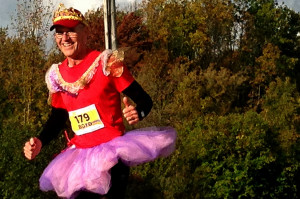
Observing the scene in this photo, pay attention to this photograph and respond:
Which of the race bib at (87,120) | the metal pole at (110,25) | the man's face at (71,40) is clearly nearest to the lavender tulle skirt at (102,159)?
the race bib at (87,120)

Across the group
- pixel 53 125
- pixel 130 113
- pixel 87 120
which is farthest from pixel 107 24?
pixel 130 113

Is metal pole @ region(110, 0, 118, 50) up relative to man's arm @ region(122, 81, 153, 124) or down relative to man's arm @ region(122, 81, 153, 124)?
up

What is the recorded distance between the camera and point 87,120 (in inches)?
163

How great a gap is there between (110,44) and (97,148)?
11134 millimetres

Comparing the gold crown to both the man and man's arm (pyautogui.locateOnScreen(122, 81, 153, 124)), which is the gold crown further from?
man's arm (pyautogui.locateOnScreen(122, 81, 153, 124))

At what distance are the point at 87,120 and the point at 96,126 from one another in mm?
70

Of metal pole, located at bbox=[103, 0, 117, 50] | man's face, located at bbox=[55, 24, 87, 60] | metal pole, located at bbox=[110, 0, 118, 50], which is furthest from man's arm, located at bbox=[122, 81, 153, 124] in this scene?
metal pole, located at bbox=[103, 0, 117, 50]

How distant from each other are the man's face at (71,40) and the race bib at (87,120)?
15.0 inches

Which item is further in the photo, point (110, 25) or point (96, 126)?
point (110, 25)

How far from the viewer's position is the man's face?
4195mm

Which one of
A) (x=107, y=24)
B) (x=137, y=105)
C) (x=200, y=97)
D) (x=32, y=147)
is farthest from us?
(x=200, y=97)

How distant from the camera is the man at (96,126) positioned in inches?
156

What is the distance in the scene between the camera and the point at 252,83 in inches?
1816

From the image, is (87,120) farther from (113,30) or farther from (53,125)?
(113,30)
